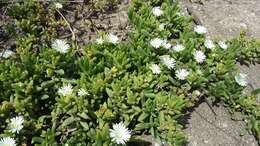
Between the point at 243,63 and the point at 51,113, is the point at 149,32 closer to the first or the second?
the point at 243,63

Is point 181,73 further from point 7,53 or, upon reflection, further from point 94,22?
point 7,53

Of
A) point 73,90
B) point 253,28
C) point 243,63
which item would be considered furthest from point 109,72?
point 253,28

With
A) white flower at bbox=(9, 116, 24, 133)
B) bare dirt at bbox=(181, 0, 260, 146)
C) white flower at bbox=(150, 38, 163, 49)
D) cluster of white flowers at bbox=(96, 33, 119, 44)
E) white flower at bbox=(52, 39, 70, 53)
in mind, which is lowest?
bare dirt at bbox=(181, 0, 260, 146)

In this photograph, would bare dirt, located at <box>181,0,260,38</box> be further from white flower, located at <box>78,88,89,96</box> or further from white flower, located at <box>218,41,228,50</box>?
white flower, located at <box>78,88,89,96</box>

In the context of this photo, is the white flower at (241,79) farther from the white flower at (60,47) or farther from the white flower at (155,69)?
the white flower at (60,47)

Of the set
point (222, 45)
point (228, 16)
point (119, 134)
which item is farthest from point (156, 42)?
point (228, 16)

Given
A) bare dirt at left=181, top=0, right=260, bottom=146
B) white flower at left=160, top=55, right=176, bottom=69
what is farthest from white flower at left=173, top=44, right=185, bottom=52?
bare dirt at left=181, top=0, right=260, bottom=146
